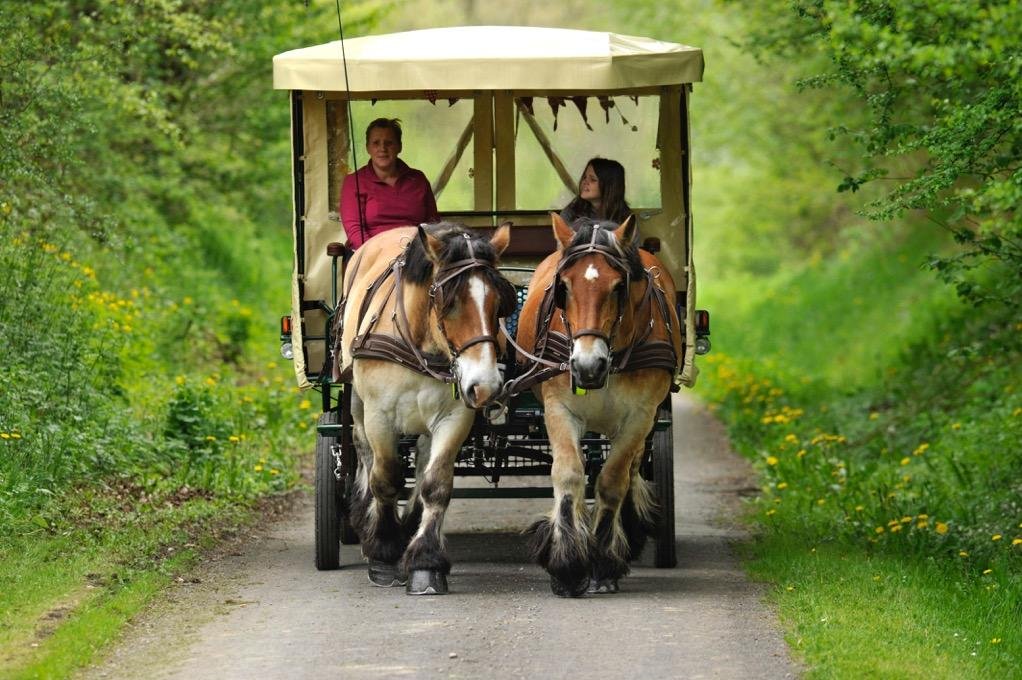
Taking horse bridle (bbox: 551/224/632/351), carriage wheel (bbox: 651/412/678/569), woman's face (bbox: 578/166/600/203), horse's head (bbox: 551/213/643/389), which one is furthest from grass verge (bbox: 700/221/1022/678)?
woman's face (bbox: 578/166/600/203)

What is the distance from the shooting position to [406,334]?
816 cm

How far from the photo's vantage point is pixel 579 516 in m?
8.01

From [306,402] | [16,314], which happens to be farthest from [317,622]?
[306,402]

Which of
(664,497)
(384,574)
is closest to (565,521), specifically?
(384,574)

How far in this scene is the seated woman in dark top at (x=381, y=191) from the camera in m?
9.39

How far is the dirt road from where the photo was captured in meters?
6.64

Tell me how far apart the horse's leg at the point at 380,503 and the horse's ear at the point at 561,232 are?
50.3 inches

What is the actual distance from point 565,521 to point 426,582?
797 millimetres

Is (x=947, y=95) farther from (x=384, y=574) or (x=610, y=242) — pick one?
(x=384, y=574)

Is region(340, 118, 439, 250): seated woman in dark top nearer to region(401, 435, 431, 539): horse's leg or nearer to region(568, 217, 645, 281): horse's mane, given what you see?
region(401, 435, 431, 539): horse's leg

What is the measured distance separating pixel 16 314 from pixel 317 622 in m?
4.35

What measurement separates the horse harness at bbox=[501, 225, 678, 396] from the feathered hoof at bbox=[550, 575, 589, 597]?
0.97 meters

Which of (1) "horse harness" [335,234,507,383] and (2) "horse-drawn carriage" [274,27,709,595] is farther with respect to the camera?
(2) "horse-drawn carriage" [274,27,709,595]

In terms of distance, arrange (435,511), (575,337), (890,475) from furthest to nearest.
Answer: (890,475) → (435,511) → (575,337)
